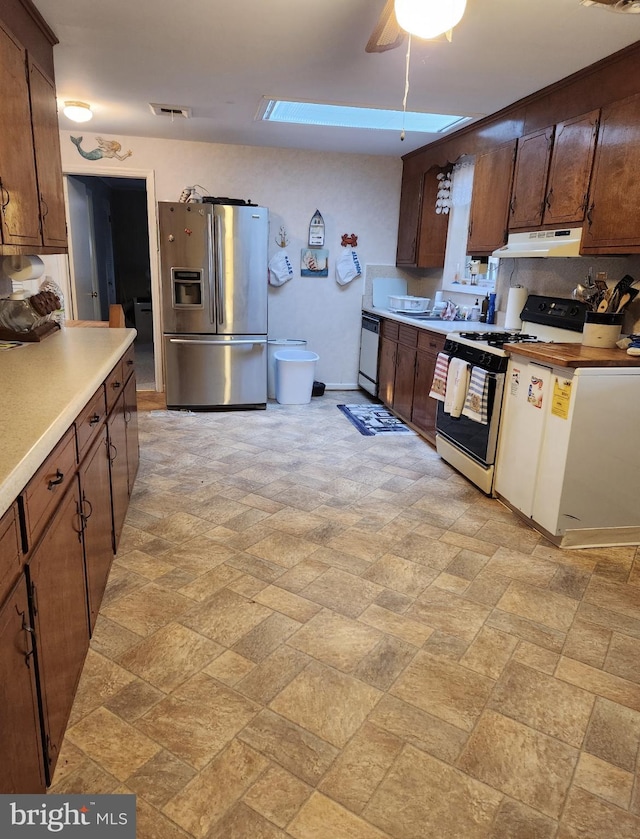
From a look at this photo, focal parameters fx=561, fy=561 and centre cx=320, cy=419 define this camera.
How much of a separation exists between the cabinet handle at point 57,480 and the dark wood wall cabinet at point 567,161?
2.77 metres

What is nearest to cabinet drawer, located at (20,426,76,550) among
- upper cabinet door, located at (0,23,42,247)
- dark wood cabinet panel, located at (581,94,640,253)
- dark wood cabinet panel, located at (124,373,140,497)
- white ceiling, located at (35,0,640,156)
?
upper cabinet door, located at (0,23,42,247)

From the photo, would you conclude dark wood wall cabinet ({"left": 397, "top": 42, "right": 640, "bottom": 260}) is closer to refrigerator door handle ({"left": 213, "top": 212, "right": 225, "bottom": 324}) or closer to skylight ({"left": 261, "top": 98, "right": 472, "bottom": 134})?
skylight ({"left": 261, "top": 98, "right": 472, "bottom": 134})

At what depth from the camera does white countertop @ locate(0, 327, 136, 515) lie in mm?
1202

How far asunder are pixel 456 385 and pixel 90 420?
2.35 metres

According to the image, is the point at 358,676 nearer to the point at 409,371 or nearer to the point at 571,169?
the point at 571,169

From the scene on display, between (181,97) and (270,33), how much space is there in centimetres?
134

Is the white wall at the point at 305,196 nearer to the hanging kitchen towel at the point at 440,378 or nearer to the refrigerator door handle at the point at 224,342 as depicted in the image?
the refrigerator door handle at the point at 224,342

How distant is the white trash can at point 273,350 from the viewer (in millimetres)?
5691

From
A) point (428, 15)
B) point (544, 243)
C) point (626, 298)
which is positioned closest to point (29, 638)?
point (428, 15)

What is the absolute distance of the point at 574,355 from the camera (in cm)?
272

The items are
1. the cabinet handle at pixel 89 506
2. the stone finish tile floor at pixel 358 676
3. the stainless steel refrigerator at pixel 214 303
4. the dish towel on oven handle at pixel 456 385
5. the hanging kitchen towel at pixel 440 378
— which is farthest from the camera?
the stainless steel refrigerator at pixel 214 303

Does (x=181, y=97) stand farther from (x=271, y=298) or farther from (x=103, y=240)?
(x=103, y=240)

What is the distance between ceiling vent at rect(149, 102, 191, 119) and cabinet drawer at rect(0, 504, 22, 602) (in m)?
3.72

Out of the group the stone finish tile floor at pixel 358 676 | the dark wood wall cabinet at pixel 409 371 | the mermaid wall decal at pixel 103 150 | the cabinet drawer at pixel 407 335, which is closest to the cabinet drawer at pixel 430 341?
the dark wood wall cabinet at pixel 409 371
